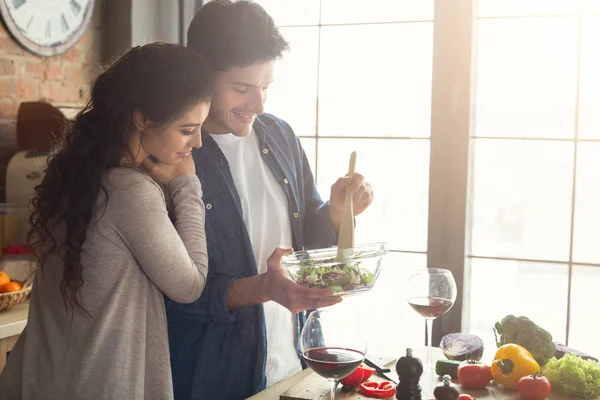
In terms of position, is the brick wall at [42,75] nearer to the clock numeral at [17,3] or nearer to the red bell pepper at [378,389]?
the clock numeral at [17,3]

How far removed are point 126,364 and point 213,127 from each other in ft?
2.12

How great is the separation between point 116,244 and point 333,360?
515 mm

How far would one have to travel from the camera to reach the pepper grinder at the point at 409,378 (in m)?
1.49

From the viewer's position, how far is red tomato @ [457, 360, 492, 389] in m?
1.64

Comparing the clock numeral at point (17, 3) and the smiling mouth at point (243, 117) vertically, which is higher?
the clock numeral at point (17, 3)

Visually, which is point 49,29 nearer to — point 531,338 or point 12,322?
point 12,322

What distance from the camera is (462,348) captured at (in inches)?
71.6

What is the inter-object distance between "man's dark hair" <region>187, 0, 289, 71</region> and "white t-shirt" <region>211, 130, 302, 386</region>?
0.25 m

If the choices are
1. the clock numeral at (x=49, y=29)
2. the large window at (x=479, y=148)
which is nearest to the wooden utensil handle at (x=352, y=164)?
the large window at (x=479, y=148)

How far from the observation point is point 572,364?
5.26 feet

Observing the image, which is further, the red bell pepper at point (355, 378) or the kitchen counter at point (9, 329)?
the kitchen counter at point (9, 329)

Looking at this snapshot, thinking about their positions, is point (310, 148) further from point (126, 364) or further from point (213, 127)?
point (126, 364)

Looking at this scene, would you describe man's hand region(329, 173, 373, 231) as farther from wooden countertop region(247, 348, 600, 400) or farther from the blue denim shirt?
wooden countertop region(247, 348, 600, 400)

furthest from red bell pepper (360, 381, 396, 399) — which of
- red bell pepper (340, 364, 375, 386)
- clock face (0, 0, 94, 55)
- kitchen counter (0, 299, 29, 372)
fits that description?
clock face (0, 0, 94, 55)
